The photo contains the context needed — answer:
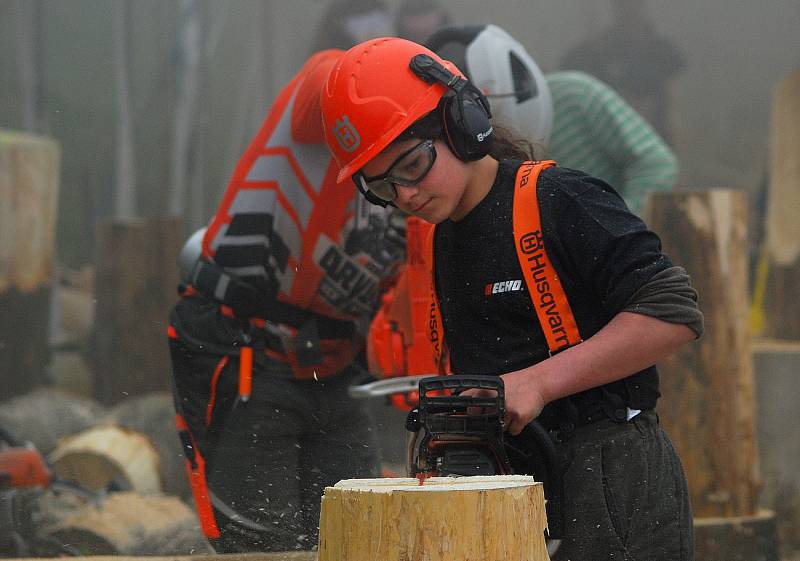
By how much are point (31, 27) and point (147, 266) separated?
11.9 ft

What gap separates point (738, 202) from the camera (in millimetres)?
6051

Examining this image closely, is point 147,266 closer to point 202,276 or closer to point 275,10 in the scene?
point 275,10

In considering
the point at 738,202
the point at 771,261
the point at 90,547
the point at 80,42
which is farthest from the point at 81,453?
the point at 80,42

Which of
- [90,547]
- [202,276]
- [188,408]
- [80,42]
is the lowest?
[90,547]

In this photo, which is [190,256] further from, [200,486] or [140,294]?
[140,294]

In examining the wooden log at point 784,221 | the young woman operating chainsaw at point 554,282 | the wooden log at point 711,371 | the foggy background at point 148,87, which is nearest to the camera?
the young woman operating chainsaw at point 554,282

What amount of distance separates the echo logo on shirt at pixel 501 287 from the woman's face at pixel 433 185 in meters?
0.19

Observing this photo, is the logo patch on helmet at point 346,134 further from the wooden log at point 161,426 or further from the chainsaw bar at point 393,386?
the wooden log at point 161,426

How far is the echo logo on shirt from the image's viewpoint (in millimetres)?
2885

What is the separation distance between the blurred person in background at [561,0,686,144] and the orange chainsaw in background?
8622 mm

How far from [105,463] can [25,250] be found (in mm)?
3740

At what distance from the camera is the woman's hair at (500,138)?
9.62 feet

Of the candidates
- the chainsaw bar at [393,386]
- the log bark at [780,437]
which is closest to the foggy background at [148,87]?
the log bark at [780,437]

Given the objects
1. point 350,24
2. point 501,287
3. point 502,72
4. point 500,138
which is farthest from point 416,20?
point 501,287
